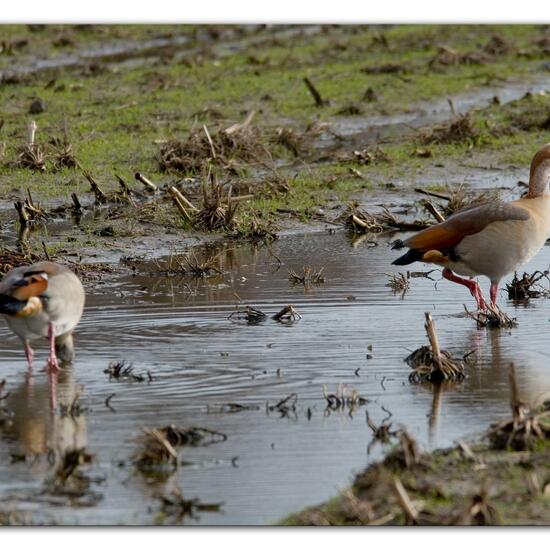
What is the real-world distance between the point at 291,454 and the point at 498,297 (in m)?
4.30

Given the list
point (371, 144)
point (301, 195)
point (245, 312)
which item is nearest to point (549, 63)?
point (371, 144)

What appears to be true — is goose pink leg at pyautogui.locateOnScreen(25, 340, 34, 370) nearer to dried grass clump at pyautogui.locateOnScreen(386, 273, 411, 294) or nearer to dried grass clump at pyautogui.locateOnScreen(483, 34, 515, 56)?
dried grass clump at pyautogui.locateOnScreen(386, 273, 411, 294)

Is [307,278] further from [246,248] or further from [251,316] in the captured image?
[246,248]

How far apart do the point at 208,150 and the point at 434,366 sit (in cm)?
725

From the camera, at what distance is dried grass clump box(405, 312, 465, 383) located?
764 cm

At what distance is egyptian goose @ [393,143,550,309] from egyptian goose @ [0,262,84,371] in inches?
103

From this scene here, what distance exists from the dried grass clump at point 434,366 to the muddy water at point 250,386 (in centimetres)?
10

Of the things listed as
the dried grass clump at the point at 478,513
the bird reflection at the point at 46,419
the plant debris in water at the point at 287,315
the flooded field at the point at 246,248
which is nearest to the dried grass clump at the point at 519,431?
the flooded field at the point at 246,248

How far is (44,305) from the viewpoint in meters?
7.75

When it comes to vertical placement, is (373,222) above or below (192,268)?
above

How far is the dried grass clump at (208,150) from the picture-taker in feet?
47.3

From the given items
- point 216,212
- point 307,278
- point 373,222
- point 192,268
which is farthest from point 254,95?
point 307,278

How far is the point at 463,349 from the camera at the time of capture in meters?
8.66

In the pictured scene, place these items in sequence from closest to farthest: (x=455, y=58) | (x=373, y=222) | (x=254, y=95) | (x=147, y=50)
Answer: (x=373, y=222), (x=254, y=95), (x=455, y=58), (x=147, y=50)
